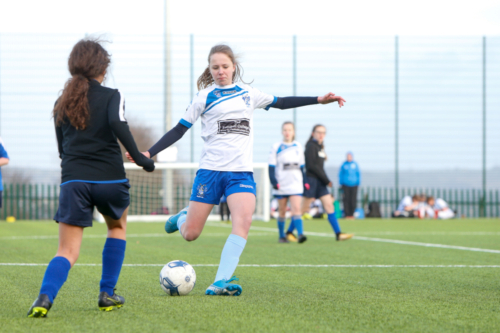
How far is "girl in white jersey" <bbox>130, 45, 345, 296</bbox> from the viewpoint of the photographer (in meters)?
4.61

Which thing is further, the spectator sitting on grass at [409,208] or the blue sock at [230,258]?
the spectator sitting on grass at [409,208]

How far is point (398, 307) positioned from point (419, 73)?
67.2 ft

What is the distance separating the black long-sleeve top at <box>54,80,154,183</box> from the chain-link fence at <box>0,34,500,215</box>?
669 inches

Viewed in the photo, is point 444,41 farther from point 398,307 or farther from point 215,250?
point 398,307

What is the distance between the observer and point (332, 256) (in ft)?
24.9

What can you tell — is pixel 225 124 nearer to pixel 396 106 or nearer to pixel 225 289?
pixel 225 289

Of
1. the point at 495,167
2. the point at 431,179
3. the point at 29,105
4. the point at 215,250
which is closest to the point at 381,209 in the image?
the point at 431,179

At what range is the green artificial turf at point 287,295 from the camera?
344 centimetres

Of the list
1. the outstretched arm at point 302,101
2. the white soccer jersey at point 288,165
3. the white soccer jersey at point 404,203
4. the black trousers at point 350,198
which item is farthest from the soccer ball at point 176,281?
the white soccer jersey at point 404,203

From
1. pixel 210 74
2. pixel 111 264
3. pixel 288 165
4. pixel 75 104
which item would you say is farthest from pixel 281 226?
pixel 75 104

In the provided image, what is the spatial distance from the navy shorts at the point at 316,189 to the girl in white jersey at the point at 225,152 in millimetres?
A: 5229

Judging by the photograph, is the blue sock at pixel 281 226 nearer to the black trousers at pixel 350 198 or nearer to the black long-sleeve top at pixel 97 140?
the black long-sleeve top at pixel 97 140

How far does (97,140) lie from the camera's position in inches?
145

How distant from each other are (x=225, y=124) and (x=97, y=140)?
1.27m
